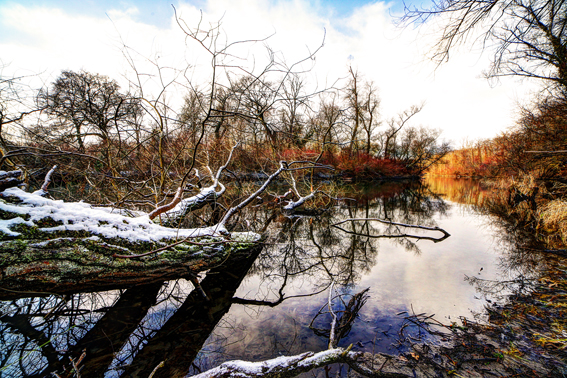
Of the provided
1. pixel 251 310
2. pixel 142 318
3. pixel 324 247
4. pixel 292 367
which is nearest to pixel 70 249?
pixel 142 318

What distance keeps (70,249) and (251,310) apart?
78.0 inches

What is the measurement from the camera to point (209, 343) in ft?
6.91

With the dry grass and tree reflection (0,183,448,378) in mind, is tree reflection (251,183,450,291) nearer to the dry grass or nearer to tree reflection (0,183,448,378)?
tree reflection (0,183,448,378)

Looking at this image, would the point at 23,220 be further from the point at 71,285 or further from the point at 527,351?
the point at 527,351

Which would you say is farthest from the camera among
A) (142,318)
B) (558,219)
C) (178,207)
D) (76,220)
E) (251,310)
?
(558,219)

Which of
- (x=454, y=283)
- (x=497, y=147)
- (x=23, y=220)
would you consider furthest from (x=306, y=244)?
(x=497, y=147)

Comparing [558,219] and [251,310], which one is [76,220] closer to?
[251,310]

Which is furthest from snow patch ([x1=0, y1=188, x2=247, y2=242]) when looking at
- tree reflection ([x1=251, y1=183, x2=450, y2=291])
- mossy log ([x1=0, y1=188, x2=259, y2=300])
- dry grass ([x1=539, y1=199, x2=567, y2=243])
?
dry grass ([x1=539, y1=199, x2=567, y2=243])

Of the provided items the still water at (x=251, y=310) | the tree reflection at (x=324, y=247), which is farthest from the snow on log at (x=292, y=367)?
the tree reflection at (x=324, y=247)

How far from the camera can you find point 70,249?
207cm

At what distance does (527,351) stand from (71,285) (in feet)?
13.9

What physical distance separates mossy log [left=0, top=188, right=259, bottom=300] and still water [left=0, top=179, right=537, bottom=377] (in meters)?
0.44

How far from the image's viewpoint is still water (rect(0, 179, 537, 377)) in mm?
1930

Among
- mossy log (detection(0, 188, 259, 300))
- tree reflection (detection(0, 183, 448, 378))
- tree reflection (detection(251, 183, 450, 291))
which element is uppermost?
mossy log (detection(0, 188, 259, 300))
